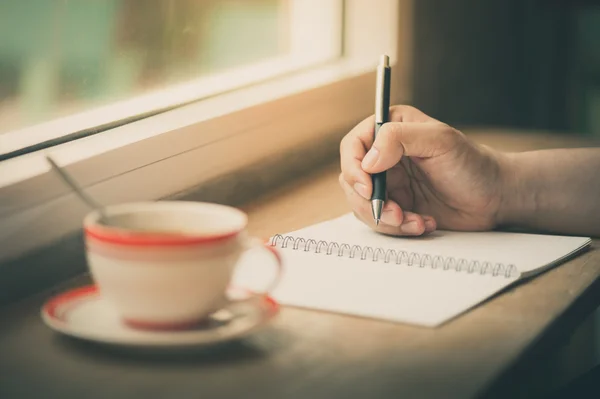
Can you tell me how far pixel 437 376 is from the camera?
0.65 metres

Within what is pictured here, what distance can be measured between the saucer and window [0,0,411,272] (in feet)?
0.49

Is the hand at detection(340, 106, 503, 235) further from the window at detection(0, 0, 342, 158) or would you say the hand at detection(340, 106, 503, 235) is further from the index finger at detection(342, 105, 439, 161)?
the window at detection(0, 0, 342, 158)

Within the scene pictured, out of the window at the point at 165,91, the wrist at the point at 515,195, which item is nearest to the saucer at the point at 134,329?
the window at the point at 165,91

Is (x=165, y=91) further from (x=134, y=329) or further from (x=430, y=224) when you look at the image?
(x=134, y=329)

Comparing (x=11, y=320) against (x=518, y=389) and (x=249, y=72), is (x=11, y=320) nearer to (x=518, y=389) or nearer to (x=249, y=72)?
(x=518, y=389)

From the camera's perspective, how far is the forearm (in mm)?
1092

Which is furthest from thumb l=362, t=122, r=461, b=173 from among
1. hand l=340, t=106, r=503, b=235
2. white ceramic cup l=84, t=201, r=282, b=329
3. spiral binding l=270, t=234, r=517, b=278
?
white ceramic cup l=84, t=201, r=282, b=329

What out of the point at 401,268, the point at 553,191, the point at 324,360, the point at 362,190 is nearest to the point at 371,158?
the point at 362,190

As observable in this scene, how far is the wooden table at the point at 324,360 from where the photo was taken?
63cm

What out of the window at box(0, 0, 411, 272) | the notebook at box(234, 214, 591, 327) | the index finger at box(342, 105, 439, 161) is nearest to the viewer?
the notebook at box(234, 214, 591, 327)

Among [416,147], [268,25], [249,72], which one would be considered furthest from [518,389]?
[268,25]

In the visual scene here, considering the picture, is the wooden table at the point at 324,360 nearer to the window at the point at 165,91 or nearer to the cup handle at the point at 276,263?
the cup handle at the point at 276,263

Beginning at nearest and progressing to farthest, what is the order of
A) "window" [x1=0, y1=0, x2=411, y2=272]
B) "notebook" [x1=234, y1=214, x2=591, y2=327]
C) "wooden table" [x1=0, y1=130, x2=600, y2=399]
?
1. "wooden table" [x1=0, y1=130, x2=600, y2=399]
2. "notebook" [x1=234, y1=214, x2=591, y2=327]
3. "window" [x1=0, y1=0, x2=411, y2=272]

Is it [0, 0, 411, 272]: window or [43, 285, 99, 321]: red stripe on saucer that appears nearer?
[43, 285, 99, 321]: red stripe on saucer
